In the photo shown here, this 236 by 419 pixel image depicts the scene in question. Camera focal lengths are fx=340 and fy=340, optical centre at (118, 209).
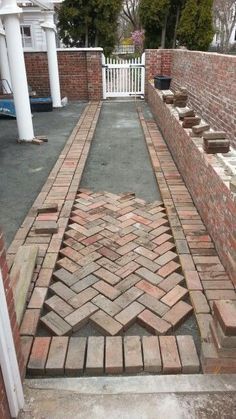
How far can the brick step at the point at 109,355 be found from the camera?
2.14 m

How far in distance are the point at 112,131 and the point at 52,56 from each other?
12.9 feet

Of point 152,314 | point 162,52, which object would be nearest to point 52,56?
point 162,52

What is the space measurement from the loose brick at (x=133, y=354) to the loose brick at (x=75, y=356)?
0.93 ft

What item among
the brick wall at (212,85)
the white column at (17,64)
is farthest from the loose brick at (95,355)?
the white column at (17,64)

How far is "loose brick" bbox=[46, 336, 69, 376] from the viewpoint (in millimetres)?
2139

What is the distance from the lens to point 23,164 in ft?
19.2

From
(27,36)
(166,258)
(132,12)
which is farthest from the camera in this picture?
(132,12)

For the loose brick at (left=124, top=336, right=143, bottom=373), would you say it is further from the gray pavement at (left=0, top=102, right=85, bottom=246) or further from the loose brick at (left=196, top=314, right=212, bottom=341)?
the gray pavement at (left=0, top=102, right=85, bottom=246)

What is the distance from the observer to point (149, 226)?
3844 millimetres

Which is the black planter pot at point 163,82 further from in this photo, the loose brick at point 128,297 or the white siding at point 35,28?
Result: the white siding at point 35,28

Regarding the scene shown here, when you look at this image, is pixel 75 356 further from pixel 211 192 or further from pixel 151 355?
pixel 211 192

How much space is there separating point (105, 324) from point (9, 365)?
886 mm

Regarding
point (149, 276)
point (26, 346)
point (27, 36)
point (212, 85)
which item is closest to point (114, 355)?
point (26, 346)

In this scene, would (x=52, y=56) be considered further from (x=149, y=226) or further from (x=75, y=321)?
(x=75, y=321)
